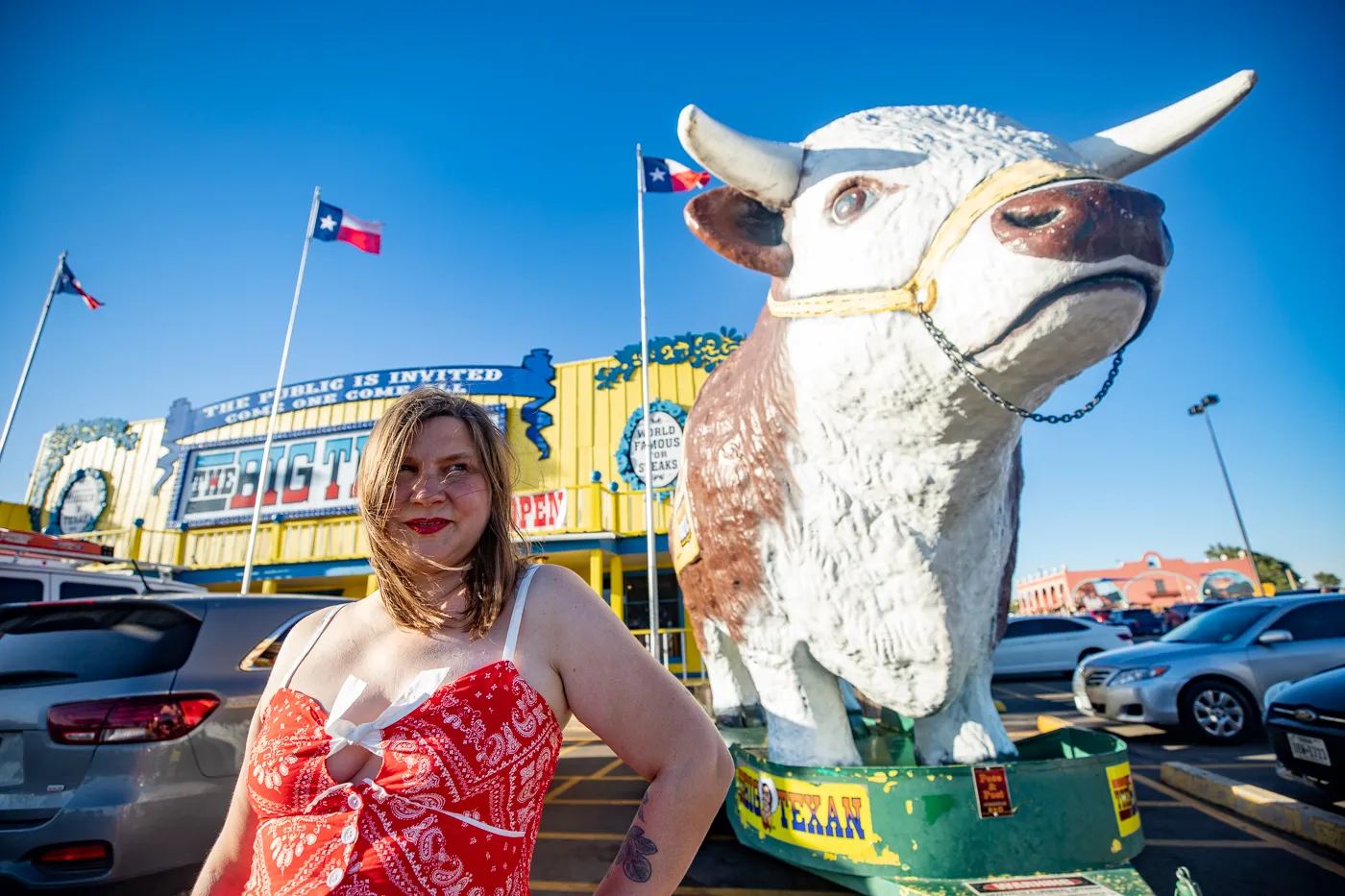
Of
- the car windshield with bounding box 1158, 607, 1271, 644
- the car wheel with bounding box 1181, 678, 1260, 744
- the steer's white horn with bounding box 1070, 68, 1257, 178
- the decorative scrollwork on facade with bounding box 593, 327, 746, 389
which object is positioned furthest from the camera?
the decorative scrollwork on facade with bounding box 593, 327, 746, 389

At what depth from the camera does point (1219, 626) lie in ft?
19.6

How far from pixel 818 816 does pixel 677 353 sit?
11183mm

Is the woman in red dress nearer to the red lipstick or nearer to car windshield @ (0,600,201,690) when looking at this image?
the red lipstick

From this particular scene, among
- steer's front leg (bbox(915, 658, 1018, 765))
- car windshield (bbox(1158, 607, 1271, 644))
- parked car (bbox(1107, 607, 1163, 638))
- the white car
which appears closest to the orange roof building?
parked car (bbox(1107, 607, 1163, 638))

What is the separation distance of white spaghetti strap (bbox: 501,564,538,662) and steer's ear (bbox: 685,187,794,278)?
144 cm

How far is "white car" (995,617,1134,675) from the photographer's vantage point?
1009 cm

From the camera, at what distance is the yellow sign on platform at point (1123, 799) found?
216 centimetres

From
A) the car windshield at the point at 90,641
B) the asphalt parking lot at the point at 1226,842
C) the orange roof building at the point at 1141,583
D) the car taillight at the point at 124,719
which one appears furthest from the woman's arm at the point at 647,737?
the orange roof building at the point at 1141,583

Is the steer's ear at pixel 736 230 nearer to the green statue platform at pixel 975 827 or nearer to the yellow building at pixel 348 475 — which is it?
the green statue platform at pixel 975 827

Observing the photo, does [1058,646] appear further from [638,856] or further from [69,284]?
[69,284]

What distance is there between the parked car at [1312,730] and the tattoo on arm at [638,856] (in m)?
4.05

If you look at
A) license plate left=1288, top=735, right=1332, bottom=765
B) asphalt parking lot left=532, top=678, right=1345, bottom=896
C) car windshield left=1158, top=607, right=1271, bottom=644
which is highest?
car windshield left=1158, top=607, right=1271, bottom=644

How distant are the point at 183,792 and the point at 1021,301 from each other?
3037 millimetres

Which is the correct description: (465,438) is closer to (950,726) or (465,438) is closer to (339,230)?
(950,726)
